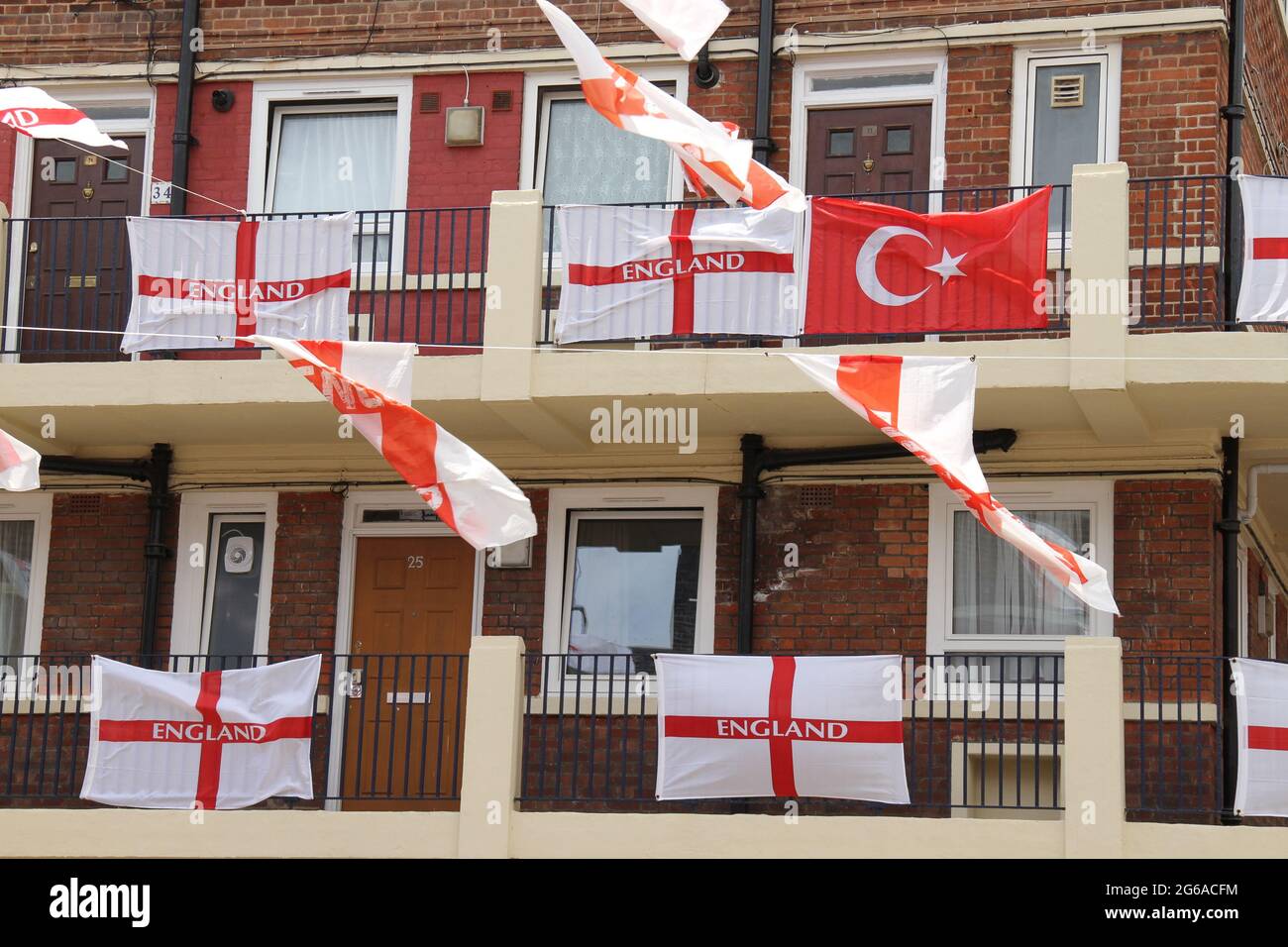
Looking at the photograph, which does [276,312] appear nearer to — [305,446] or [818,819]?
[305,446]

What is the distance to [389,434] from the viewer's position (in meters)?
13.1

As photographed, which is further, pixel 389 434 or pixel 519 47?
pixel 519 47

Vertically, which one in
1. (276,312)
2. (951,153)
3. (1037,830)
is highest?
(951,153)

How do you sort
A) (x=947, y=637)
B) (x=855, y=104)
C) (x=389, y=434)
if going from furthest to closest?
(x=855, y=104), (x=947, y=637), (x=389, y=434)

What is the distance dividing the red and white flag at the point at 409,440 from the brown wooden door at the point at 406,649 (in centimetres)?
265

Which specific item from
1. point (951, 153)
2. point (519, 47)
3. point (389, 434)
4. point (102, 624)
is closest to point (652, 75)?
point (519, 47)

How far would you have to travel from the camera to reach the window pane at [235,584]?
16.3 metres

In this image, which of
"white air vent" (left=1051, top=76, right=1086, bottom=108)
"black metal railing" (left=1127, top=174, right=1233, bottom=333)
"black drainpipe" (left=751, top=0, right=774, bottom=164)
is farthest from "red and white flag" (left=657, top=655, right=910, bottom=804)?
"white air vent" (left=1051, top=76, right=1086, bottom=108)

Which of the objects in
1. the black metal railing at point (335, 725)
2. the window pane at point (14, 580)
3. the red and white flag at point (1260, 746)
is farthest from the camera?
the window pane at point (14, 580)

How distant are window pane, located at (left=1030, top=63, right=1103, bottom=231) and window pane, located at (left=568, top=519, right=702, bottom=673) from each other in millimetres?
3545

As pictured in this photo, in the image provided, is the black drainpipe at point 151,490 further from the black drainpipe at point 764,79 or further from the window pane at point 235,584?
the black drainpipe at point 764,79

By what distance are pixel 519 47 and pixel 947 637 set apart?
5.48m

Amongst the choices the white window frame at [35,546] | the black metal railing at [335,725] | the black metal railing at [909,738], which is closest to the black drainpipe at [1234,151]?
the black metal railing at [909,738]

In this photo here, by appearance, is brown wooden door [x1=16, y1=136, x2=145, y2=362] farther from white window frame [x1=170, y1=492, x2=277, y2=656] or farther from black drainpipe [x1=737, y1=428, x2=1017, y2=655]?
black drainpipe [x1=737, y1=428, x2=1017, y2=655]
